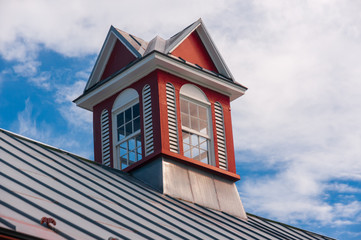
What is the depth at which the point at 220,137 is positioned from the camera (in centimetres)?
2298

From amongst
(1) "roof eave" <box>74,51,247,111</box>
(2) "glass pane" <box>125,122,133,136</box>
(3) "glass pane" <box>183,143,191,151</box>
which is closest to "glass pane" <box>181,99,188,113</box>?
(1) "roof eave" <box>74,51,247,111</box>

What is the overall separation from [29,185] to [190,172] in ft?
26.5

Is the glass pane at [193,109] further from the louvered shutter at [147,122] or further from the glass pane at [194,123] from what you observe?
the louvered shutter at [147,122]

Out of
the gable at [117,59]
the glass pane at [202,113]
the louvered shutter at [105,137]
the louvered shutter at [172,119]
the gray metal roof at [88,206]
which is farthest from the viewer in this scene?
the gable at [117,59]

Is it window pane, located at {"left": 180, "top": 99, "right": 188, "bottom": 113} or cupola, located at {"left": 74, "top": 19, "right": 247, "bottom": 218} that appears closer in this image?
cupola, located at {"left": 74, "top": 19, "right": 247, "bottom": 218}

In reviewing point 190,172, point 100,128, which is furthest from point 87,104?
point 190,172

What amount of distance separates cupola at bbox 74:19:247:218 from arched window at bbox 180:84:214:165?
1.2 inches

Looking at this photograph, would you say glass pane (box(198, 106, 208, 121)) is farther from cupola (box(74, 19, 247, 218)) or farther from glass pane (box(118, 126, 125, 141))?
glass pane (box(118, 126, 125, 141))

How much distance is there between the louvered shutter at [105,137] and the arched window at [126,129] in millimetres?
347

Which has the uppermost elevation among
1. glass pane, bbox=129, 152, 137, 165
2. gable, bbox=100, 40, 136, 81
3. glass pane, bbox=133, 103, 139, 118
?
gable, bbox=100, 40, 136, 81

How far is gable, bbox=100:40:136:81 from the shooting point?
23500mm

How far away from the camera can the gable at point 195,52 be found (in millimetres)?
23359

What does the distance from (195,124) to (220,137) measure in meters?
0.98

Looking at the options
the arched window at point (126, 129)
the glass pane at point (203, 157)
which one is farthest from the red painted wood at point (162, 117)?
the glass pane at point (203, 157)
